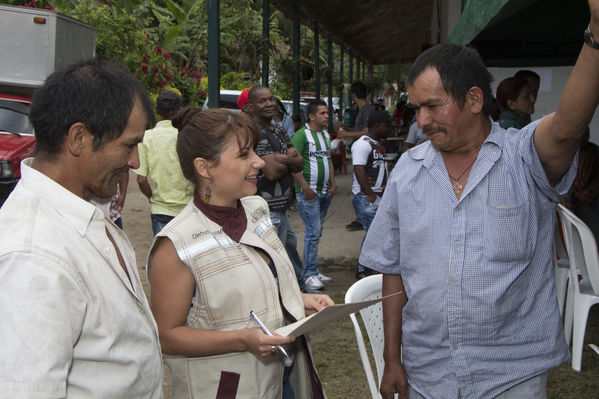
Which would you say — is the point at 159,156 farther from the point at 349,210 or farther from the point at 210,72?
the point at 349,210

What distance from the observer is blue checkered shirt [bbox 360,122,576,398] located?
6.54 feet

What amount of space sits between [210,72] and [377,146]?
2.16 meters

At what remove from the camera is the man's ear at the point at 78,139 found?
147cm

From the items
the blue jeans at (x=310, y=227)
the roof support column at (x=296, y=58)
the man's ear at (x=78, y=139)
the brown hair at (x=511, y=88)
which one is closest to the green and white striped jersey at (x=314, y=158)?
the blue jeans at (x=310, y=227)

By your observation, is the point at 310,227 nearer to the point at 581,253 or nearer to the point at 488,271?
the point at 581,253

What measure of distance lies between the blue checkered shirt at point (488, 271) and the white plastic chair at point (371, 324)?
1.48 ft

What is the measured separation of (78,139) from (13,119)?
840cm

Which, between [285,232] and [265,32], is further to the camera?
[265,32]

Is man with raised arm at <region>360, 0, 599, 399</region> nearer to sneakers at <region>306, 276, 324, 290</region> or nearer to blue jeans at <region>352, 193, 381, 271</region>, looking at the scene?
sneakers at <region>306, 276, 324, 290</region>

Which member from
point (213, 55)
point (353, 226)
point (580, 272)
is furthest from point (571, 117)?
point (353, 226)

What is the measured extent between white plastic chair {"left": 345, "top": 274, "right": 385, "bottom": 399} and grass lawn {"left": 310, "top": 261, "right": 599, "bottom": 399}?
1.42 m

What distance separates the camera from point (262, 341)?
2.03 metres

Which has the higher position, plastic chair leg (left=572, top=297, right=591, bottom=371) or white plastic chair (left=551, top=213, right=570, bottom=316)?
white plastic chair (left=551, top=213, right=570, bottom=316)

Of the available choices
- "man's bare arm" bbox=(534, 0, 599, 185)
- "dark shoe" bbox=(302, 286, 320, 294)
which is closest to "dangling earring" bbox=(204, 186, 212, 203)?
"man's bare arm" bbox=(534, 0, 599, 185)
